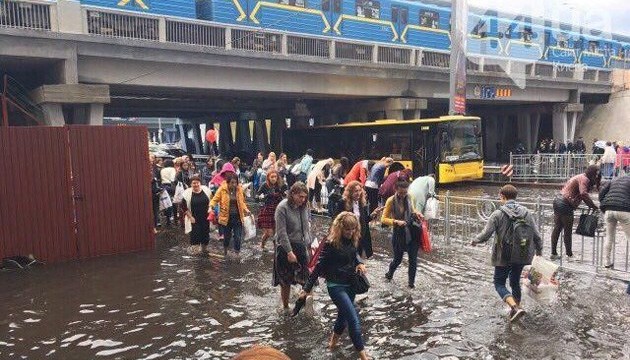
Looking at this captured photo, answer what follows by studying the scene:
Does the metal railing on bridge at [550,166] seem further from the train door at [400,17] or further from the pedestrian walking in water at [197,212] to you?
the pedestrian walking in water at [197,212]

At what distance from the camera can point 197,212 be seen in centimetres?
1028

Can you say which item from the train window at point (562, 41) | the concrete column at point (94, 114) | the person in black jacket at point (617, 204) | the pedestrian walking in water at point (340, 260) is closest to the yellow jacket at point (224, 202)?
the pedestrian walking in water at point (340, 260)

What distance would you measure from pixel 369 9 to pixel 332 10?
2.42 metres

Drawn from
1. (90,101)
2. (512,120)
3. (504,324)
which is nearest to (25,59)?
(90,101)

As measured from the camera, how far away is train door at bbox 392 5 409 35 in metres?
26.6

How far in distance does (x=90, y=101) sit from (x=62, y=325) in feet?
39.4

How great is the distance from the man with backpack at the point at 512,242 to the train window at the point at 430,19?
2370cm

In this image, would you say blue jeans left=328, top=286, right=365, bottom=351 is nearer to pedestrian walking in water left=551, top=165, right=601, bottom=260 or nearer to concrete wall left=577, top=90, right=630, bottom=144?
pedestrian walking in water left=551, top=165, right=601, bottom=260

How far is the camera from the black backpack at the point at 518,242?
6176 mm

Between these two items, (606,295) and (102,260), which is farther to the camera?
(102,260)

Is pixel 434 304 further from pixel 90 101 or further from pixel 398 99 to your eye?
pixel 398 99

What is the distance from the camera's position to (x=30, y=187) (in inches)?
366

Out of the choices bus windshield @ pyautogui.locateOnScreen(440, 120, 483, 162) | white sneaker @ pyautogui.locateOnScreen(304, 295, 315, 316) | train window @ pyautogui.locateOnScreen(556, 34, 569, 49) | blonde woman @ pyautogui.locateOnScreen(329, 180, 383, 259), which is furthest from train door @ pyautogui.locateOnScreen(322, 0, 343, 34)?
white sneaker @ pyautogui.locateOnScreen(304, 295, 315, 316)

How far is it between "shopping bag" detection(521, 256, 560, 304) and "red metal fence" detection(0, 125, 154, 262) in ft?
24.3
